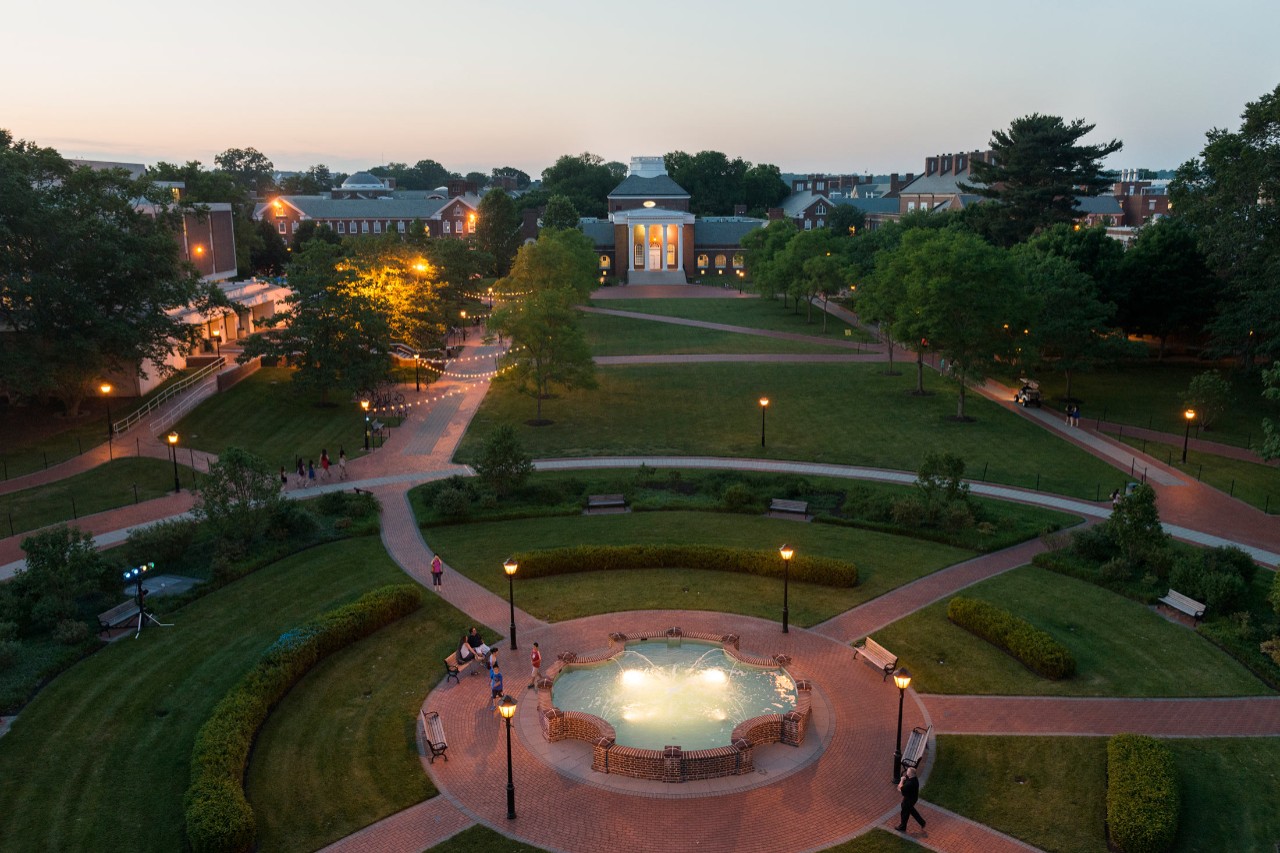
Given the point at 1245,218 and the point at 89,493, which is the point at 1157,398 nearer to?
the point at 1245,218

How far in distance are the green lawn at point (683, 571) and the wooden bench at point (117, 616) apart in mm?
8346

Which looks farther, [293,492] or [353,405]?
[353,405]

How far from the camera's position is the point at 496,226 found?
10262 centimetres

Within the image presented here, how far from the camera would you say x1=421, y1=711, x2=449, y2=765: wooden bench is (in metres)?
17.1

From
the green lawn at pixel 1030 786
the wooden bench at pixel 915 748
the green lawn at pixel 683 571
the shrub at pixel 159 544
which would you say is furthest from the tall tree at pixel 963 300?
the shrub at pixel 159 544

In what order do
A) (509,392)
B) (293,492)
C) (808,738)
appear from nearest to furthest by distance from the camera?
(808,738)
(293,492)
(509,392)

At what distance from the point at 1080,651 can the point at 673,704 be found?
9.99m

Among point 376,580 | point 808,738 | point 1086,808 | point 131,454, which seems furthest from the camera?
point 131,454

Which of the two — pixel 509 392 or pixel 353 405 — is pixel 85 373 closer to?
pixel 353 405

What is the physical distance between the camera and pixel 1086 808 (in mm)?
15617

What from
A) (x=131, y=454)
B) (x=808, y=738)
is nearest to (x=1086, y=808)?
(x=808, y=738)

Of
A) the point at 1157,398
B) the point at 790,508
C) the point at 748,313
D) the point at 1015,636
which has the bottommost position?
the point at 1015,636

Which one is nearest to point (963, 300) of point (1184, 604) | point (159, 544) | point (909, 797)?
point (1184, 604)

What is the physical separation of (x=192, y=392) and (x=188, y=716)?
3283 cm
